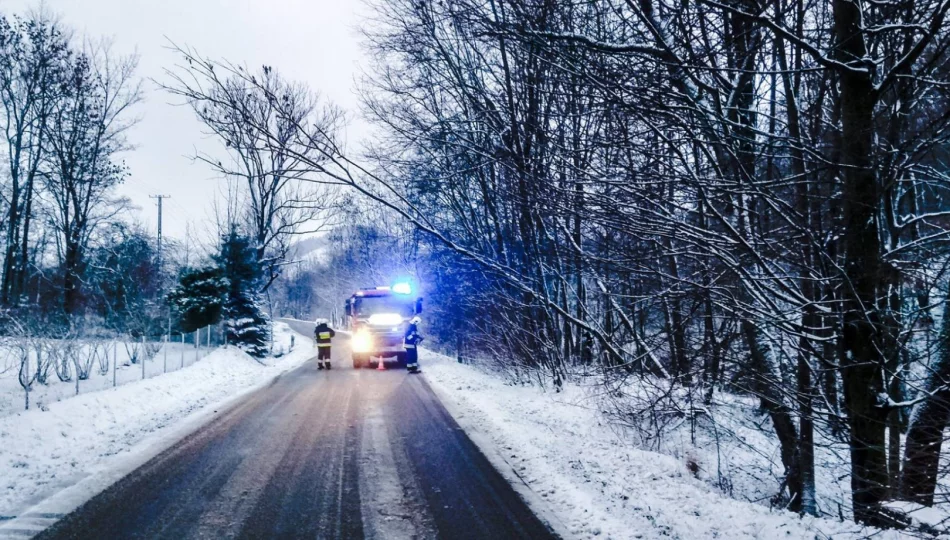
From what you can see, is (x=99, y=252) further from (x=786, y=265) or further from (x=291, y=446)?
(x=786, y=265)

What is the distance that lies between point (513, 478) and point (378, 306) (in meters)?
17.1

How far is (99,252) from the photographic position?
2978 cm

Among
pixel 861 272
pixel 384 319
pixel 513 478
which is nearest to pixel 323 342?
pixel 384 319

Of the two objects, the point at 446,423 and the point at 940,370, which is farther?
the point at 446,423

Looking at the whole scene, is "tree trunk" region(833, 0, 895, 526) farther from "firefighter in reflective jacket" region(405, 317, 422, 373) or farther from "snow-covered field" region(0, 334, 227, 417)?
"firefighter in reflective jacket" region(405, 317, 422, 373)

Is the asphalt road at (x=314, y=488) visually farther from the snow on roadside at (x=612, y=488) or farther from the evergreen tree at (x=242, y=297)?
the evergreen tree at (x=242, y=297)

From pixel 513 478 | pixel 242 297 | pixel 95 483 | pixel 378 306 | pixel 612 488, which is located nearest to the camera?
pixel 612 488

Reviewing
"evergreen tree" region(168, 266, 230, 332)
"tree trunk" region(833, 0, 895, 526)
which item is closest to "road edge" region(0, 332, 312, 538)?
"tree trunk" region(833, 0, 895, 526)

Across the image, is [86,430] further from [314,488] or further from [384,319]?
[384,319]

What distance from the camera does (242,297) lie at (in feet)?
89.6

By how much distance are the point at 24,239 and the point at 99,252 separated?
13.6 ft

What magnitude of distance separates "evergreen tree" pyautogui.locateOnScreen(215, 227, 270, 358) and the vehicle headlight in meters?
6.36

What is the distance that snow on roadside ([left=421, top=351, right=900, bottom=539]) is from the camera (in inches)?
184

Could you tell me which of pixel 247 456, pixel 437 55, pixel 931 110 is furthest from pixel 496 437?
pixel 437 55
